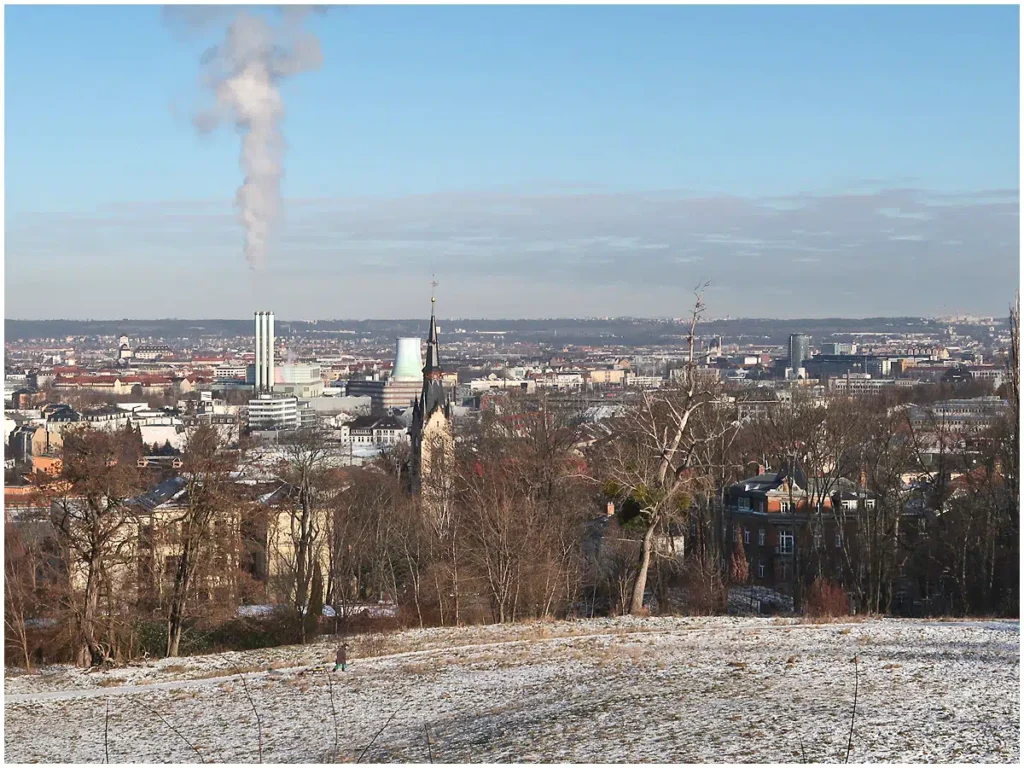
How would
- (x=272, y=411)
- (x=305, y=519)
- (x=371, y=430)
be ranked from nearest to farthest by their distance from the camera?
(x=305, y=519) → (x=371, y=430) → (x=272, y=411)

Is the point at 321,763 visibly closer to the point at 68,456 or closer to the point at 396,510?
the point at 68,456

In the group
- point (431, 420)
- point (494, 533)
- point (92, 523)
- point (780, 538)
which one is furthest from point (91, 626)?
point (431, 420)

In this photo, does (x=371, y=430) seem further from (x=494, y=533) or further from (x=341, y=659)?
(x=341, y=659)

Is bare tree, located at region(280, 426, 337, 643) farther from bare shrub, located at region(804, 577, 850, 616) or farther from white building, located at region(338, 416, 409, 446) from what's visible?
white building, located at region(338, 416, 409, 446)

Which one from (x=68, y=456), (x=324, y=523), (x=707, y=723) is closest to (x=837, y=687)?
(x=707, y=723)

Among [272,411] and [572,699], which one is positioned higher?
[572,699]

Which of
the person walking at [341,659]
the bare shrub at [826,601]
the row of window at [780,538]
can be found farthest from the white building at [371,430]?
the person walking at [341,659]

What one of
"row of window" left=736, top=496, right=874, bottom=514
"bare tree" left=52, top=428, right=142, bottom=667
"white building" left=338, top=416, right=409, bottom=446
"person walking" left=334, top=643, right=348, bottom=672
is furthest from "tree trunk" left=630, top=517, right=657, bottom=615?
"white building" left=338, top=416, right=409, bottom=446

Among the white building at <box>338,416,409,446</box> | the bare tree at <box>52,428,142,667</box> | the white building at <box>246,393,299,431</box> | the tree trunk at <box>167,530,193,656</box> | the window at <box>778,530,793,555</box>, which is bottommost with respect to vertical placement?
the white building at <box>246,393,299,431</box>
